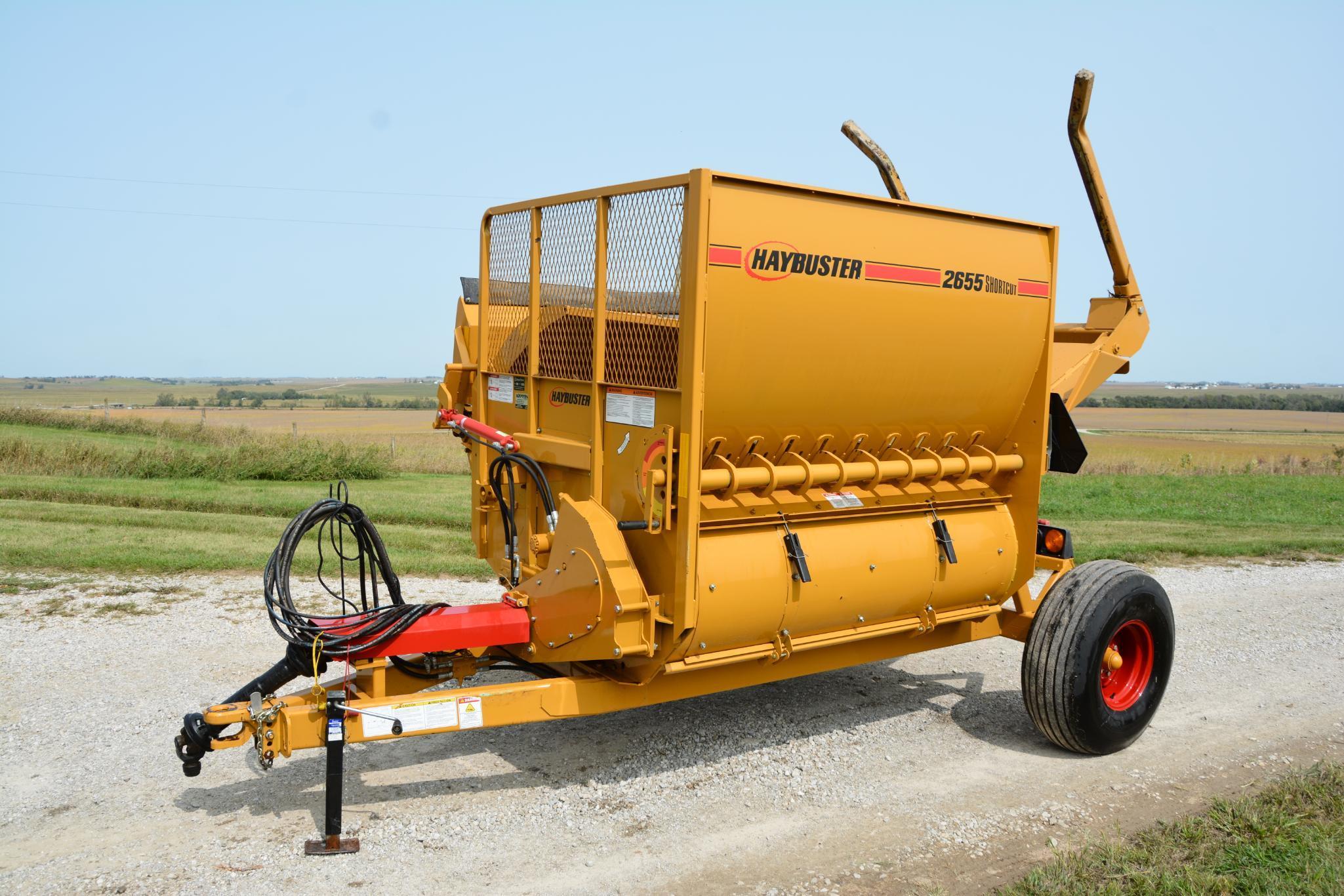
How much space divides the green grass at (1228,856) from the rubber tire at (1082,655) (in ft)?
2.66

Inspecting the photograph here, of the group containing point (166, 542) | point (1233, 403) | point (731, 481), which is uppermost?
point (1233, 403)

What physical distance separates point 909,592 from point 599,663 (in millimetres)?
1756

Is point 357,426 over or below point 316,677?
below

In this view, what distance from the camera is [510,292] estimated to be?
5984 millimetres

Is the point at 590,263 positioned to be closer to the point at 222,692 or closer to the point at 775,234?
the point at 775,234

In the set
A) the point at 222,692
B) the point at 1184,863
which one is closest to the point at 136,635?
the point at 222,692

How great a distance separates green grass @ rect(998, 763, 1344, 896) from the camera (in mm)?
4215

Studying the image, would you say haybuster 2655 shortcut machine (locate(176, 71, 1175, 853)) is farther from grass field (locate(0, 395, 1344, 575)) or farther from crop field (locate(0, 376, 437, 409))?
crop field (locate(0, 376, 437, 409))

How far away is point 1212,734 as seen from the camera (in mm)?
6352

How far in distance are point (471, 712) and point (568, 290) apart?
7.20 ft

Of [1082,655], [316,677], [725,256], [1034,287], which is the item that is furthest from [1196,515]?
[316,677]

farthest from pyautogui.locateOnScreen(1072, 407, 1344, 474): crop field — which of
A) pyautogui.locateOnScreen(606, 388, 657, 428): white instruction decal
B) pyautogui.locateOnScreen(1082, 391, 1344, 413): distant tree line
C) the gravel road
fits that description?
pyautogui.locateOnScreen(606, 388, 657, 428): white instruction decal

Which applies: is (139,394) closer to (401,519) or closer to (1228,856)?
(401,519)

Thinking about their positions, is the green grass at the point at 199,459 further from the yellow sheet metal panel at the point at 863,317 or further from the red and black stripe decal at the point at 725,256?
the red and black stripe decal at the point at 725,256
